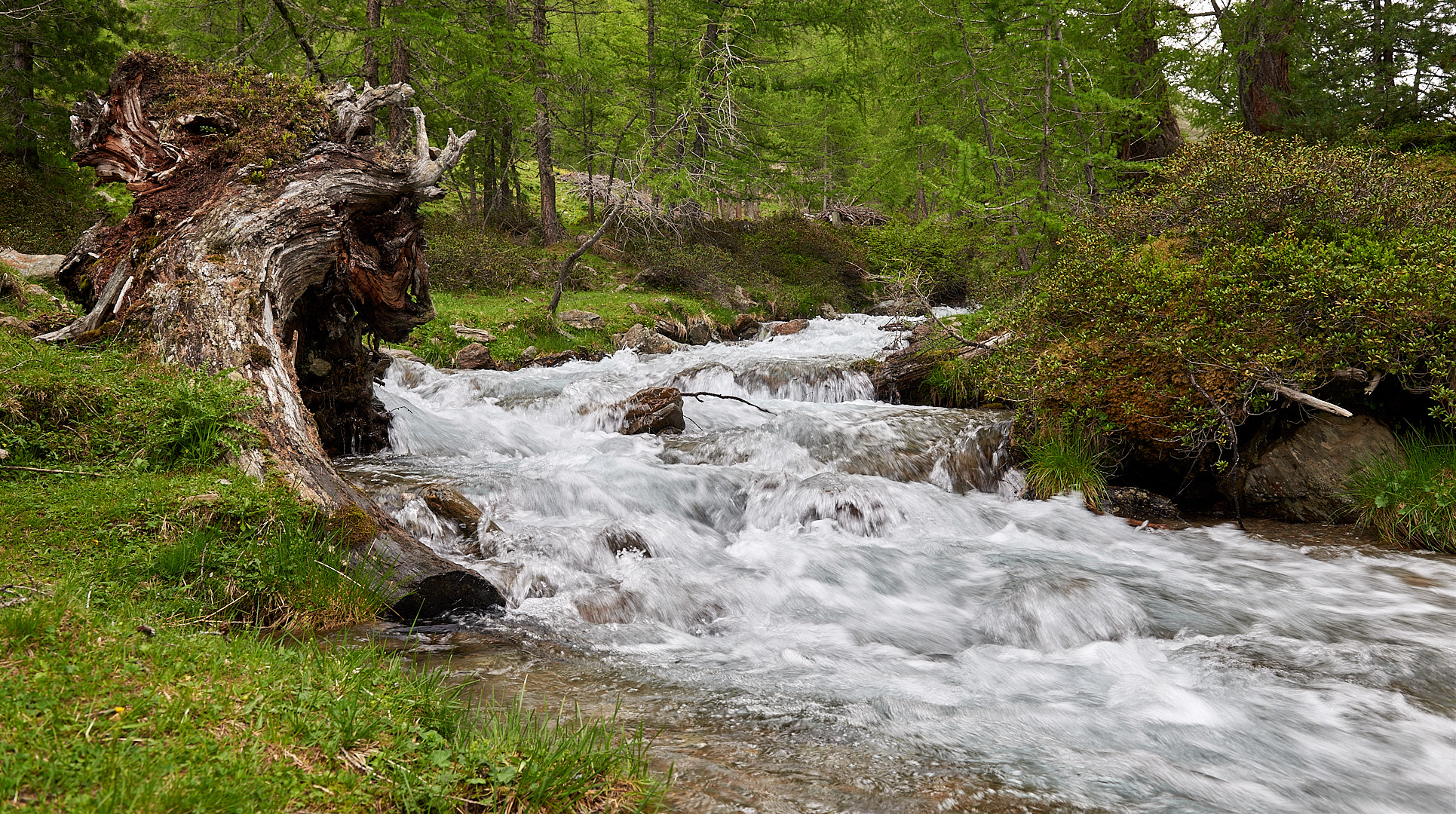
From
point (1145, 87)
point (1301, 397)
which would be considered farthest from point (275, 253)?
point (1145, 87)

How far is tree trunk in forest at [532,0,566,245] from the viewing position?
851 inches

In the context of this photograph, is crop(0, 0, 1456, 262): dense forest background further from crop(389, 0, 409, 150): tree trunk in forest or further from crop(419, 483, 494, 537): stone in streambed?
crop(419, 483, 494, 537): stone in streambed

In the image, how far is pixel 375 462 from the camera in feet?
26.9

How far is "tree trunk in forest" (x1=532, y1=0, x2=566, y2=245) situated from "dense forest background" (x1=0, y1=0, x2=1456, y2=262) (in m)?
0.08

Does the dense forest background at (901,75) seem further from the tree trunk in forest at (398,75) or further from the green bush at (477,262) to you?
the green bush at (477,262)

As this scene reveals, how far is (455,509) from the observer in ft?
19.8

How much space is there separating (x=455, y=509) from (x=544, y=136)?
62.7 feet

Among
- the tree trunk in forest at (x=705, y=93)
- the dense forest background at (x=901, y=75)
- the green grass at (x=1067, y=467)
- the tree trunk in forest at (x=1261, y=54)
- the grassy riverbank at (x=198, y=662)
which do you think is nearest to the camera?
the grassy riverbank at (x=198, y=662)

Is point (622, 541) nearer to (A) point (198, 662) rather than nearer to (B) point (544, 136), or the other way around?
(A) point (198, 662)

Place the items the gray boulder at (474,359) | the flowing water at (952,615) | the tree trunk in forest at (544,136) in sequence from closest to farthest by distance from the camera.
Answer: the flowing water at (952,615) < the gray boulder at (474,359) < the tree trunk in forest at (544,136)

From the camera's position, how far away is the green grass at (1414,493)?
668 cm

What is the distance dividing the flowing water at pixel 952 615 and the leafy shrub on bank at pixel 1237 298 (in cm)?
120

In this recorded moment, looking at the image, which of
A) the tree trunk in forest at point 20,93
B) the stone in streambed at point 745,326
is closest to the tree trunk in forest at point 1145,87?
the stone in streambed at point 745,326


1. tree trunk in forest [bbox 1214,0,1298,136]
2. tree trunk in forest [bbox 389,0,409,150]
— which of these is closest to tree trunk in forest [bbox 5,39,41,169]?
tree trunk in forest [bbox 389,0,409,150]
